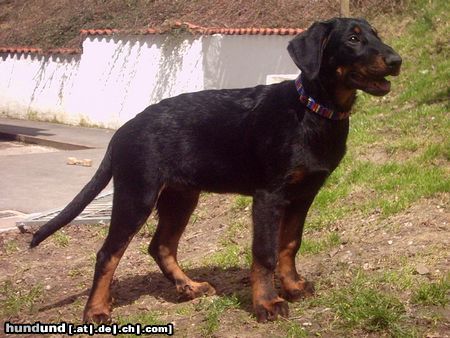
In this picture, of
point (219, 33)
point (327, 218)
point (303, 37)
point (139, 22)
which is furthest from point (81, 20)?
point (303, 37)

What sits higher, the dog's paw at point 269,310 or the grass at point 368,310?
the grass at point 368,310

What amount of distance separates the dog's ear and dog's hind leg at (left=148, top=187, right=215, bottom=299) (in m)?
1.33

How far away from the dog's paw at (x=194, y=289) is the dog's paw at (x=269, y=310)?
0.74 metres

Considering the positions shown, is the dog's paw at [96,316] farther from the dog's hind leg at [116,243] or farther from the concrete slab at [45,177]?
the concrete slab at [45,177]

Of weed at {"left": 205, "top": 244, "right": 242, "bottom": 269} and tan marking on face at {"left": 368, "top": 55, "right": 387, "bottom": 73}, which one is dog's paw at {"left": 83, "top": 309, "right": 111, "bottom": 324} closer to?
weed at {"left": 205, "top": 244, "right": 242, "bottom": 269}

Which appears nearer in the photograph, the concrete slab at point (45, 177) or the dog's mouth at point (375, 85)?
the dog's mouth at point (375, 85)

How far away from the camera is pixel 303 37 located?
4.29 metres

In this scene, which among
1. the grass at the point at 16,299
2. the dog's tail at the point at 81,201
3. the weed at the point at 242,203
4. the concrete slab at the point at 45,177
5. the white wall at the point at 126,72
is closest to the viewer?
the dog's tail at the point at 81,201

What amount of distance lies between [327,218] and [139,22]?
14128 mm

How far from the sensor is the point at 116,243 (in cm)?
465

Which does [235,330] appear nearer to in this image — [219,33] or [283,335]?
[283,335]

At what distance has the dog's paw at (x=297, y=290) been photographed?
4.65 metres

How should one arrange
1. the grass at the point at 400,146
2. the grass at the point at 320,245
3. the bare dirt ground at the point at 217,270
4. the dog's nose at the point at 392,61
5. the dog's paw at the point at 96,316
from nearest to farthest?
the dog's nose at the point at 392,61
the bare dirt ground at the point at 217,270
the dog's paw at the point at 96,316
the grass at the point at 320,245
the grass at the point at 400,146

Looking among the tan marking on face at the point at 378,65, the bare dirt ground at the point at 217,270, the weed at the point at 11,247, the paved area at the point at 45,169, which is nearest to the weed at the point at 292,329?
the bare dirt ground at the point at 217,270
